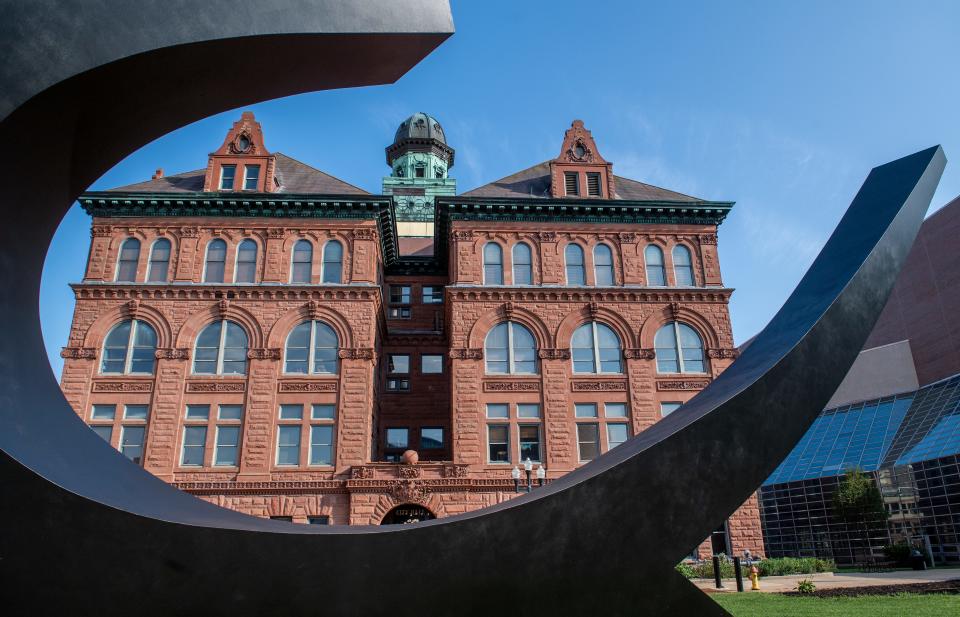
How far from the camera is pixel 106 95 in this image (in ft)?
15.5

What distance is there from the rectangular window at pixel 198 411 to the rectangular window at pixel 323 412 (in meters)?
4.51

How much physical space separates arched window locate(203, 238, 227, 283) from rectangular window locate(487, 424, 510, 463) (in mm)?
14311

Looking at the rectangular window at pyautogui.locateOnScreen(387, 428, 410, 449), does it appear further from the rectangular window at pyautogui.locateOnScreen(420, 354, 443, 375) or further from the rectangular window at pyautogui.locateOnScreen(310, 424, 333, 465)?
the rectangular window at pyautogui.locateOnScreen(310, 424, 333, 465)

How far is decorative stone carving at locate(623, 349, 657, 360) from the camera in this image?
105 ft

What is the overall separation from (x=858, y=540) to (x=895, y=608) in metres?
36.6

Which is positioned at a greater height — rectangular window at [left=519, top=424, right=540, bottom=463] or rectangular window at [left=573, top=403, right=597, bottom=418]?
rectangular window at [left=573, top=403, right=597, bottom=418]

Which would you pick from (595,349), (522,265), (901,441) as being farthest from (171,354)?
(901,441)

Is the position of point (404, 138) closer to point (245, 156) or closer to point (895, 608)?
point (245, 156)

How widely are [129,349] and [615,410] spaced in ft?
72.0

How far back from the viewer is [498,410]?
31.2 m

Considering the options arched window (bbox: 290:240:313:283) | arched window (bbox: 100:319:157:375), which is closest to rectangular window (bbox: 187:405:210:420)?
Answer: arched window (bbox: 100:319:157:375)

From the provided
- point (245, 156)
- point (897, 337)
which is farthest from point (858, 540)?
point (245, 156)

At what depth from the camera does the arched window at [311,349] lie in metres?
31.0

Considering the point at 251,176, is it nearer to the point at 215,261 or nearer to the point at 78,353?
the point at 215,261
